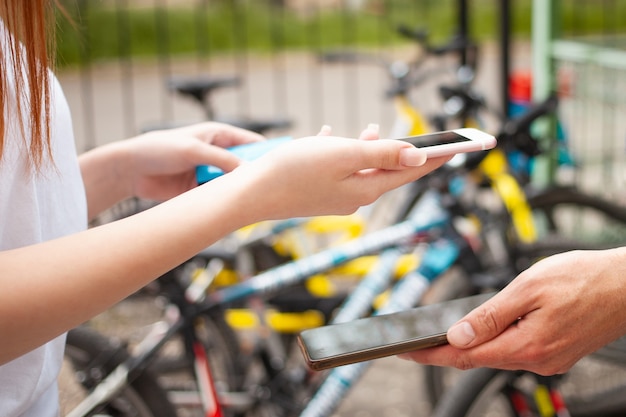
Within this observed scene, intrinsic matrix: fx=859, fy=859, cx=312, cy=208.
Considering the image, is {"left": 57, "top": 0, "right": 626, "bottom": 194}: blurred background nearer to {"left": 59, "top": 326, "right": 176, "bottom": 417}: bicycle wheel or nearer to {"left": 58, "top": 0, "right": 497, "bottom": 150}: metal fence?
{"left": 58, "top": 0, "right": 497, "bottom": 150}: metal fence

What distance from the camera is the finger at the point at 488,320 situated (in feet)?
4.18

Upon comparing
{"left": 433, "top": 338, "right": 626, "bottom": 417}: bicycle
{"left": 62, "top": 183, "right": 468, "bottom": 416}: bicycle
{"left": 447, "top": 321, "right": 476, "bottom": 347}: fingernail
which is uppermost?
{"left": 447, "top": 321, "right": 476, "bottom": 347}: fingernail

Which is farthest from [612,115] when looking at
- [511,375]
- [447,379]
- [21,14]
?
[21,14]

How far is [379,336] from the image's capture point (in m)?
1.26

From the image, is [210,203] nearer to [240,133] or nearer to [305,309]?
[240,133]

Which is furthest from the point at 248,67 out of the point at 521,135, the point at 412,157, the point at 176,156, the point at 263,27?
the point at 412,157

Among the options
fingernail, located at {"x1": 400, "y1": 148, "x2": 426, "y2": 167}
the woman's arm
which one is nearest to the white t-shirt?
the woman's arm

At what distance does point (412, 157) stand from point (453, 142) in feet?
0.39

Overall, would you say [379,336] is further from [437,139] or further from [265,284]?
[265,284]

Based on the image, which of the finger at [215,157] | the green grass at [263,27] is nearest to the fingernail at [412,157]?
the finger at [215,157]

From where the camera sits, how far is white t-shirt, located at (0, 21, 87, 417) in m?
1.20

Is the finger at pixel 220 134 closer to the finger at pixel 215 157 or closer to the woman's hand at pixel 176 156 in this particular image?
the woman's hand at pixel 176 156

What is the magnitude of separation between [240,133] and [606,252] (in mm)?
704

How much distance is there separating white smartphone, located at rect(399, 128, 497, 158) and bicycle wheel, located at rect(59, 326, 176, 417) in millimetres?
1290
